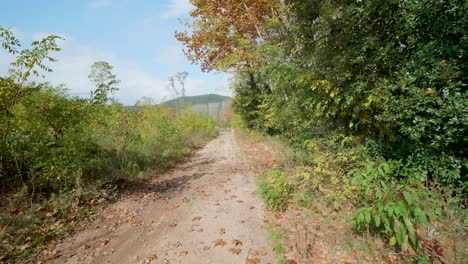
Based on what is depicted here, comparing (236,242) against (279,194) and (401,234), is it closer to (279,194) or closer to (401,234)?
(279,194)

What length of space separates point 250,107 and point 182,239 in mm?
13076

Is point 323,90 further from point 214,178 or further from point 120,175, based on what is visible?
point 120,175

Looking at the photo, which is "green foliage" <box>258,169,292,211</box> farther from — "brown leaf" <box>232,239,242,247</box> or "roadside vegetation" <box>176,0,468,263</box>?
"brown leaf" <box>232,239,242,247</box>

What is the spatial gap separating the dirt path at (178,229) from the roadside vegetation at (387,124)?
83 cm

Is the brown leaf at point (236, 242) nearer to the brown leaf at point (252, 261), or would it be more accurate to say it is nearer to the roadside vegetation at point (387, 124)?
the brown leaf at point (252, 261)

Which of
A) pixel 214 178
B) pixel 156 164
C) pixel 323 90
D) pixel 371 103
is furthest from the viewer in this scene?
pixel 156 164

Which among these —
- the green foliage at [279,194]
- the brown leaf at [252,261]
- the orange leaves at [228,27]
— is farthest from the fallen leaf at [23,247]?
the orange leaves at [228,27]

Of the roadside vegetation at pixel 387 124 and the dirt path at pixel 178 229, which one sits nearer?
the roadside vegetation at pixel 387 124

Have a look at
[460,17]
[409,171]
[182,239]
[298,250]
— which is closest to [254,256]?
[298,250]

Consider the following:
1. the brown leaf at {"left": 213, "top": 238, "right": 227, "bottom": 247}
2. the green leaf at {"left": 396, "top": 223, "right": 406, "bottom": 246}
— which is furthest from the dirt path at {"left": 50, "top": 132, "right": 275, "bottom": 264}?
the green leaf at {"left": 396, "top": 223, "right": 406, "bottom": 246}

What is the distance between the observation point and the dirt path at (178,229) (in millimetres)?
3260

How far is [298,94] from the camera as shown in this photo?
5.46 meters

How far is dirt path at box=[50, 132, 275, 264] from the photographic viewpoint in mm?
3260

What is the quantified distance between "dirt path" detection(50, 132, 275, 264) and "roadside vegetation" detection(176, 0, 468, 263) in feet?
2.71
